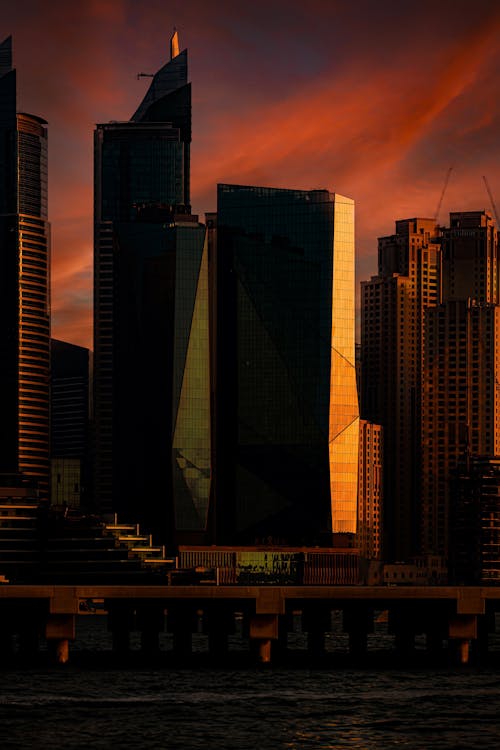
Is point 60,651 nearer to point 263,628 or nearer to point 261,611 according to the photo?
point 263,628

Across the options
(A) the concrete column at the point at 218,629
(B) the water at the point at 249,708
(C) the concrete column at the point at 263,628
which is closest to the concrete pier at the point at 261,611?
(C) the concrete column at the point at 263,628

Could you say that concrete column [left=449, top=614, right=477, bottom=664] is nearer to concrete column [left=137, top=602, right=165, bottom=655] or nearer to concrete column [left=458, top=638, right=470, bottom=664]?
concrete column [left=458, top=638, right=470, bottom=664]

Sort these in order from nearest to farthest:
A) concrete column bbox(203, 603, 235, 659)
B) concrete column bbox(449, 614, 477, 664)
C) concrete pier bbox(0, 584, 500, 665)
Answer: concrete pier bbox(0, 584, 500, 665) < concrete column bbox(449, 614, 477, 664) < concrete column bbox(203, 603, 235, 659)

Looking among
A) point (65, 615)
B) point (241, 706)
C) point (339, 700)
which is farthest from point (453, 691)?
point (65, 615)

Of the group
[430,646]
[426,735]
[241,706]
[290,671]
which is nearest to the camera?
[426,735]

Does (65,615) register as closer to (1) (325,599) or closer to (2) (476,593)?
(1) (325,599)

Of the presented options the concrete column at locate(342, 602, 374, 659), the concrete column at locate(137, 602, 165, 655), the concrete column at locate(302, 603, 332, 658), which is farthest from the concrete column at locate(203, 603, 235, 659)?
the concrete column at locate(342, 602, 374, 659)

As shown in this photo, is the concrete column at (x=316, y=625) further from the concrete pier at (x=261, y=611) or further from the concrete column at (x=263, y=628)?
the concrete column at (x=263, y=628)

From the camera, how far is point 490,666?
164 meters

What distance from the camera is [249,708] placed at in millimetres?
121500

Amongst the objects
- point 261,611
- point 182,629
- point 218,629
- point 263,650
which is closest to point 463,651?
point 263,650

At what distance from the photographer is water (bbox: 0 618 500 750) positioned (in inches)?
4181

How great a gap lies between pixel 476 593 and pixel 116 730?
59.0 m

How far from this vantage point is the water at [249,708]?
106 metres
